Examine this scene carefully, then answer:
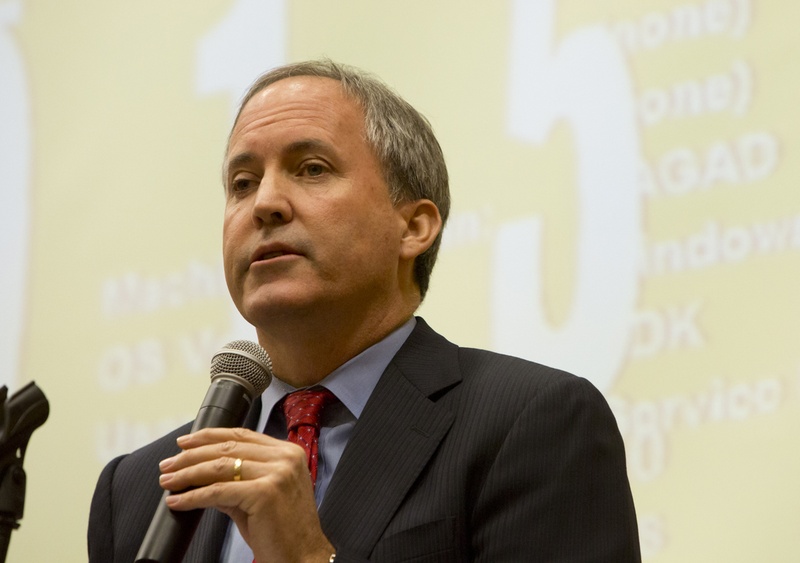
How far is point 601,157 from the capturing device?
336cm

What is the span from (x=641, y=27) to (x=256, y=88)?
123 cm

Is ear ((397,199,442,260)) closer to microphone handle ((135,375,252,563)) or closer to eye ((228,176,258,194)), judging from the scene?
eye ((228,176,258,194))

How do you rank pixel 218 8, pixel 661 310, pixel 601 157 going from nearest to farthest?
1. pixel 661 310
2. pixel 601 157
3. pixel 218 8

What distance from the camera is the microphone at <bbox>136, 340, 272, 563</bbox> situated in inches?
64.7

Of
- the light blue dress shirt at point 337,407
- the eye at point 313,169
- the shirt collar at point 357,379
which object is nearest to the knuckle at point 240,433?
the light blue dress shirt at point 337,407

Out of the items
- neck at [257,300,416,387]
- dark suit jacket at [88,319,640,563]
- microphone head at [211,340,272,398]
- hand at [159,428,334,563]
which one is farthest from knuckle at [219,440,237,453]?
neck at [257,300,416,387]

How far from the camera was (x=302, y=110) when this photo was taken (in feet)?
8.73

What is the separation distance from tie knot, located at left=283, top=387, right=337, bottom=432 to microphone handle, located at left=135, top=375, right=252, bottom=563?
1.61 feet

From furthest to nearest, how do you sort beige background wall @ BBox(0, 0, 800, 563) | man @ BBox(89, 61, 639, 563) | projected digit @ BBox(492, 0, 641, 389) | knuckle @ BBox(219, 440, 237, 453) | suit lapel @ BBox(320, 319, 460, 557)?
projected digit @ BBox(492, 0, 641, 389) → beige background wall @ BBox(0, 0, 800, 563) → suit lapel @ BBox(320, 319, 460, 557) → man @ BBox(89, 61, 639, 563) → knuckle @ BBox(219, 440, 237, 453)

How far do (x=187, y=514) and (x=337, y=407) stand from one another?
0.79 m

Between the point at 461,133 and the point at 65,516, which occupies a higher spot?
the point at 461,133

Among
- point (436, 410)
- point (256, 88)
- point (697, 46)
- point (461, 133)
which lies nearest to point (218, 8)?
point (461, 133)

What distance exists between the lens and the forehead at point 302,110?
2.64 m

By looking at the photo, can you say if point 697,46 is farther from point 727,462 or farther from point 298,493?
point 298,493
